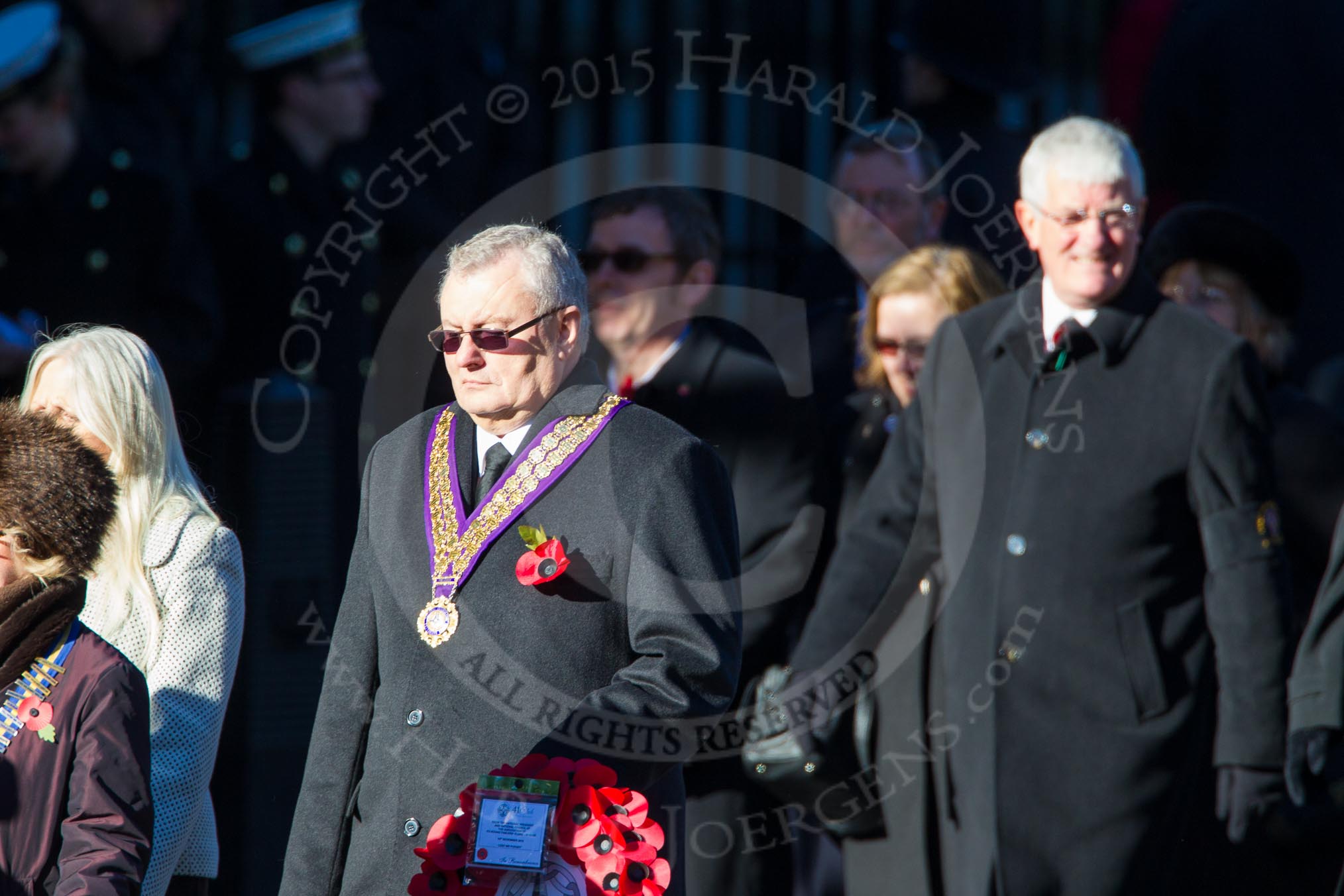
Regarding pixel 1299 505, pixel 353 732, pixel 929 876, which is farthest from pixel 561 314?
pixel 1299 505

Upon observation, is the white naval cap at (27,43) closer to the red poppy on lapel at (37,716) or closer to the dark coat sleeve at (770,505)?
the dark coat sleeve at (770,505)

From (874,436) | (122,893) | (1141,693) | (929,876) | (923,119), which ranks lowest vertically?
(122,893)

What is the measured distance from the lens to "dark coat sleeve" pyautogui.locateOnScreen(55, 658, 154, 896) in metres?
2.76

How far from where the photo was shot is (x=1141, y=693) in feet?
12.7

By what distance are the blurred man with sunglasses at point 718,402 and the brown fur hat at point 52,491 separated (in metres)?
1.80

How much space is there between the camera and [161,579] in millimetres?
3521

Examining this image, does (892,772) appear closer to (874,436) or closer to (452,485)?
(874,436)

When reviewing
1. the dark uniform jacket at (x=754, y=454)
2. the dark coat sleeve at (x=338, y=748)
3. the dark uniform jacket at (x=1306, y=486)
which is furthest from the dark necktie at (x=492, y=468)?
the dark uniform jacket at (x=1306, y=486)

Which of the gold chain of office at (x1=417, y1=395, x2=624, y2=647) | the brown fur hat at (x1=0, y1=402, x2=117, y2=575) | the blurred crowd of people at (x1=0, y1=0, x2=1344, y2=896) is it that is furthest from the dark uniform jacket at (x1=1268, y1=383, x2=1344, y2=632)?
the brown fur hat at (x1=0, y1=402, x2=117, y2=575)

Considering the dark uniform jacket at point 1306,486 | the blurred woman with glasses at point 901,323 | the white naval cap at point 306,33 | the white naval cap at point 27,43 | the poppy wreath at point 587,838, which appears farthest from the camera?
the white naval cap at point 306,33

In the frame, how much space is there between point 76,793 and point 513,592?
29.3 inches

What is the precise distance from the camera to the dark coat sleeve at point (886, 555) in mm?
4238

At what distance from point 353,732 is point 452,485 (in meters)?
0.45

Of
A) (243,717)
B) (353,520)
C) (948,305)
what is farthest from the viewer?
(353,520)
